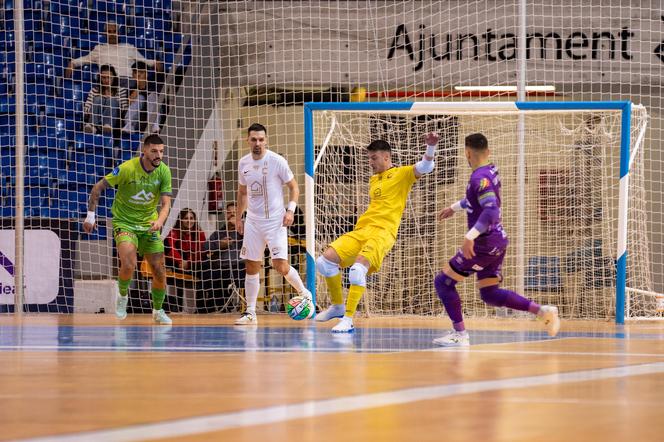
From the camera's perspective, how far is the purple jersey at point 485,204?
782 centimetres

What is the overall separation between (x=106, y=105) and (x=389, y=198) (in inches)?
289

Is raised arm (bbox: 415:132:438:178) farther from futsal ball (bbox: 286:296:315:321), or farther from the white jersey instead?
the white jersey

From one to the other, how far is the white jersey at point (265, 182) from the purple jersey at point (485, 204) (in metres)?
3.49

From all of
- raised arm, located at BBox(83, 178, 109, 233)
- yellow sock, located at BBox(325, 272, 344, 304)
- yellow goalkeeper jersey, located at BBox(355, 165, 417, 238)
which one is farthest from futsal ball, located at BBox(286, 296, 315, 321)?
raised arm, located at BBox(83, 178, 109, 233)

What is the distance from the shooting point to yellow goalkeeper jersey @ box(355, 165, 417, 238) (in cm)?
1005

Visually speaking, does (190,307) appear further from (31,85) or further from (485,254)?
(485,254)

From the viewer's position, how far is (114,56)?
647 inches

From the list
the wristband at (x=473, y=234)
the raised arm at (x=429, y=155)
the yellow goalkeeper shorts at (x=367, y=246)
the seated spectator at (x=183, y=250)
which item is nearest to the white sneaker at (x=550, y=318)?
the wristband at (x=473, y=234)

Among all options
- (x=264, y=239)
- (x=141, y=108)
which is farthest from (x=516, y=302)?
(x=141, y=108)

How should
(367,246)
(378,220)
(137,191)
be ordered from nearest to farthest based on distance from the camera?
1. (367,246)
2. (378,220)
3. (137,191)

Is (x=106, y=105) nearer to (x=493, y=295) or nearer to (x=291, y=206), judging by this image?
(x=291, y=206)

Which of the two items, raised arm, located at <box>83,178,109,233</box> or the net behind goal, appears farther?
the net behind goal

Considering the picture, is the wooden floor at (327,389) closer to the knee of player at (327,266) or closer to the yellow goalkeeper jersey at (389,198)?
the knee of player at (327,266)

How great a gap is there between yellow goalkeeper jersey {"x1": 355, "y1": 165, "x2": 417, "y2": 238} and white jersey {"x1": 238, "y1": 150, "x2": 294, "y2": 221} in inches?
55.2
